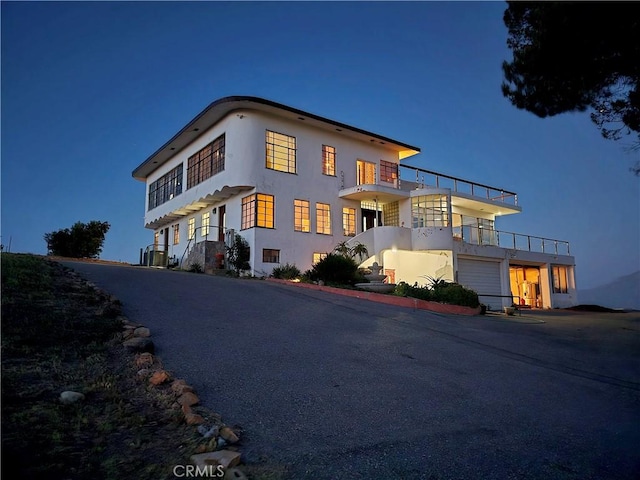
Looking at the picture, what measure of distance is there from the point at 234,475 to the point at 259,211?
17.5 m

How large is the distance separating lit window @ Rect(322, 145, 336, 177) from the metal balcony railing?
7.42m

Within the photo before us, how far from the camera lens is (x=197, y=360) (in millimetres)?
5543

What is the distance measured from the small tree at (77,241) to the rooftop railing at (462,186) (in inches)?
923

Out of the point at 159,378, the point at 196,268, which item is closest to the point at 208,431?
the point at 159,378

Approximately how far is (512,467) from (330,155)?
68.3ft

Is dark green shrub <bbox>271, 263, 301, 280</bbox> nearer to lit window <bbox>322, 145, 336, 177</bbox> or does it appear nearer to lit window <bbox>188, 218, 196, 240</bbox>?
lit window <bbox>322, 145, 336, 177</bbox>

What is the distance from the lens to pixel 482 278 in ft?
78.4

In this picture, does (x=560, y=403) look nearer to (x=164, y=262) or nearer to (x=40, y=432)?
(x=40, y=432)

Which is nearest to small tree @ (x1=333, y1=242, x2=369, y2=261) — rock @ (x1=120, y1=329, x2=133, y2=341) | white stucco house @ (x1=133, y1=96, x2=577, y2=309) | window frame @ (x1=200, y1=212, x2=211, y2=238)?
white stucco house @ (x1=133, y1=96, x2=577, y2=309)

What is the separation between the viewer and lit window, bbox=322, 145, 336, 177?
74.9 feet

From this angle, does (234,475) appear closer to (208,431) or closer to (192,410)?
(208,431)

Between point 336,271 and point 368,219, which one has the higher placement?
point 368,219

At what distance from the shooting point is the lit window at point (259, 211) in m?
19.9

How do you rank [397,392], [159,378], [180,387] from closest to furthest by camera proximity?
[180,387], [159,378], [397,392]
